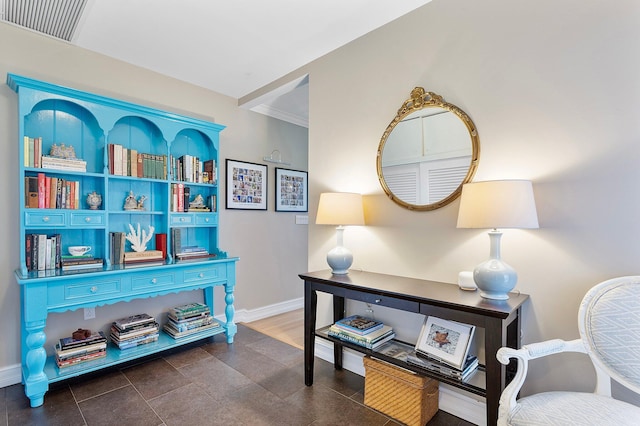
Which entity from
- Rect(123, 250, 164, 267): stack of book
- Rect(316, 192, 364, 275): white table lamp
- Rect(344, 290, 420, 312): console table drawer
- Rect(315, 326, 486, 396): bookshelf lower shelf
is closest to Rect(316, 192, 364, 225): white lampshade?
Rect(316, 192, 364, 275): white table lamp

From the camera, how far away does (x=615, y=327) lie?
129 centimetres

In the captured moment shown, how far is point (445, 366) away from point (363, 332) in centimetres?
54

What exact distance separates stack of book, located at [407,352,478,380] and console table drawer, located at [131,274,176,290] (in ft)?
6.51

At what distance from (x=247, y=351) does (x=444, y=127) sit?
2427mm

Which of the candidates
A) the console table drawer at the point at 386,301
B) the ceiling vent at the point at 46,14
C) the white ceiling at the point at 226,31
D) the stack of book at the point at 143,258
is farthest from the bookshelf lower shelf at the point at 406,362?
the ceiling vent at the point at 46,14

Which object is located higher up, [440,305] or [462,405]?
[440,305]

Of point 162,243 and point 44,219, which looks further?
point 162,243

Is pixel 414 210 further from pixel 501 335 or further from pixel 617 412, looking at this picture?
pixel 617 412

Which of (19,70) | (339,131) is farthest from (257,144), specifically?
(19,70)

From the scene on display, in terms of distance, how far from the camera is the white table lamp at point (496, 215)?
1486 millimetres

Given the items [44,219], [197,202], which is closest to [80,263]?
[44,219]

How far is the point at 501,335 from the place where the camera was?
4.59 ft

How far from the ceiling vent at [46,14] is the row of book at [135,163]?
87 centimetres

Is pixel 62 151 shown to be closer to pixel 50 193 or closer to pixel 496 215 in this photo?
pixel 50 193
